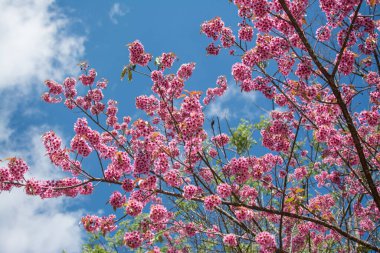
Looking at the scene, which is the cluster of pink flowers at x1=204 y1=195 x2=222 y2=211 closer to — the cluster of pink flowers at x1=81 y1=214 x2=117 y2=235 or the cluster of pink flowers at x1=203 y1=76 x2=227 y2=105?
the cluster of pink flowers at x1=81 y1=214 x2=117 y2=235

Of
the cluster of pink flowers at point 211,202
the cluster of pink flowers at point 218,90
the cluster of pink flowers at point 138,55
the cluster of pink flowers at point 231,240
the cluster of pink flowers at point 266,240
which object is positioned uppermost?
the cluster of pink flowers at point 218,90

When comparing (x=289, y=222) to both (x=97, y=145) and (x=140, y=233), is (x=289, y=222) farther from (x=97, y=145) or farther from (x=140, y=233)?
(x=97, y=145)

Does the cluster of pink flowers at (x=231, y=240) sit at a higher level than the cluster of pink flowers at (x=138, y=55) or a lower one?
lower

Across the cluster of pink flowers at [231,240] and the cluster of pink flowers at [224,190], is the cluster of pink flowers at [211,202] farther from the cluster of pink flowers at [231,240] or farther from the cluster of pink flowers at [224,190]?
the cluster of pink flowers at [231,240]

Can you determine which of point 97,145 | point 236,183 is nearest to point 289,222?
point 236,183

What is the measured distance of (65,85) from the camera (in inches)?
372

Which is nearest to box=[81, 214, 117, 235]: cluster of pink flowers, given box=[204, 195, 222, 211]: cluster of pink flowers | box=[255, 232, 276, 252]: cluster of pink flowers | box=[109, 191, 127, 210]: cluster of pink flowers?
box=[109, 191, 127, 210]: cluster of pink flowers

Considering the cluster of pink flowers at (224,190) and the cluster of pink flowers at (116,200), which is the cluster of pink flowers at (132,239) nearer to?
the cluster of pink flowers at (116,200)

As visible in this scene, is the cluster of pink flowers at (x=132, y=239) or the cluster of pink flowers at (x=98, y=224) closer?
the cluster of pink flowers at (x=132, y=239)

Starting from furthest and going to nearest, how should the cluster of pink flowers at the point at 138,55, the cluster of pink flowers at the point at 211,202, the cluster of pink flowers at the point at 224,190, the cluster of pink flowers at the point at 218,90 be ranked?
1. the cluster of pink flowers at the point at 218,90
2. the cluster of pink flowers at the point at 138,55
3. the cluster of pink flowers at the point at 224,190
4. the cluster of pink flowers at the point at 211,202

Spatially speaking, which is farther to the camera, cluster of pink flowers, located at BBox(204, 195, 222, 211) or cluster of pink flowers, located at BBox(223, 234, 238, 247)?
cluster of pink flowers, located at BBox(223, 234, 238, 247)

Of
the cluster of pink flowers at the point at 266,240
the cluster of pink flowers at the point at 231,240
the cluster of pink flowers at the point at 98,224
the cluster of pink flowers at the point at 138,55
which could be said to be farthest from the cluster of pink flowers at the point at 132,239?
the cluster of pink flowers at the point at 138,55

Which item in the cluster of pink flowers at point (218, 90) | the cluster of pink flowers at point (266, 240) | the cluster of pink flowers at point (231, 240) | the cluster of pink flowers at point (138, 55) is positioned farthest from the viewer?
the cluster of pink flowers at point (218, 90)

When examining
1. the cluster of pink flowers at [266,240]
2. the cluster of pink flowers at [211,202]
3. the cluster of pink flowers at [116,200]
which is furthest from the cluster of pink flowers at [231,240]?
the cluster of pink flowers at [116,200]
